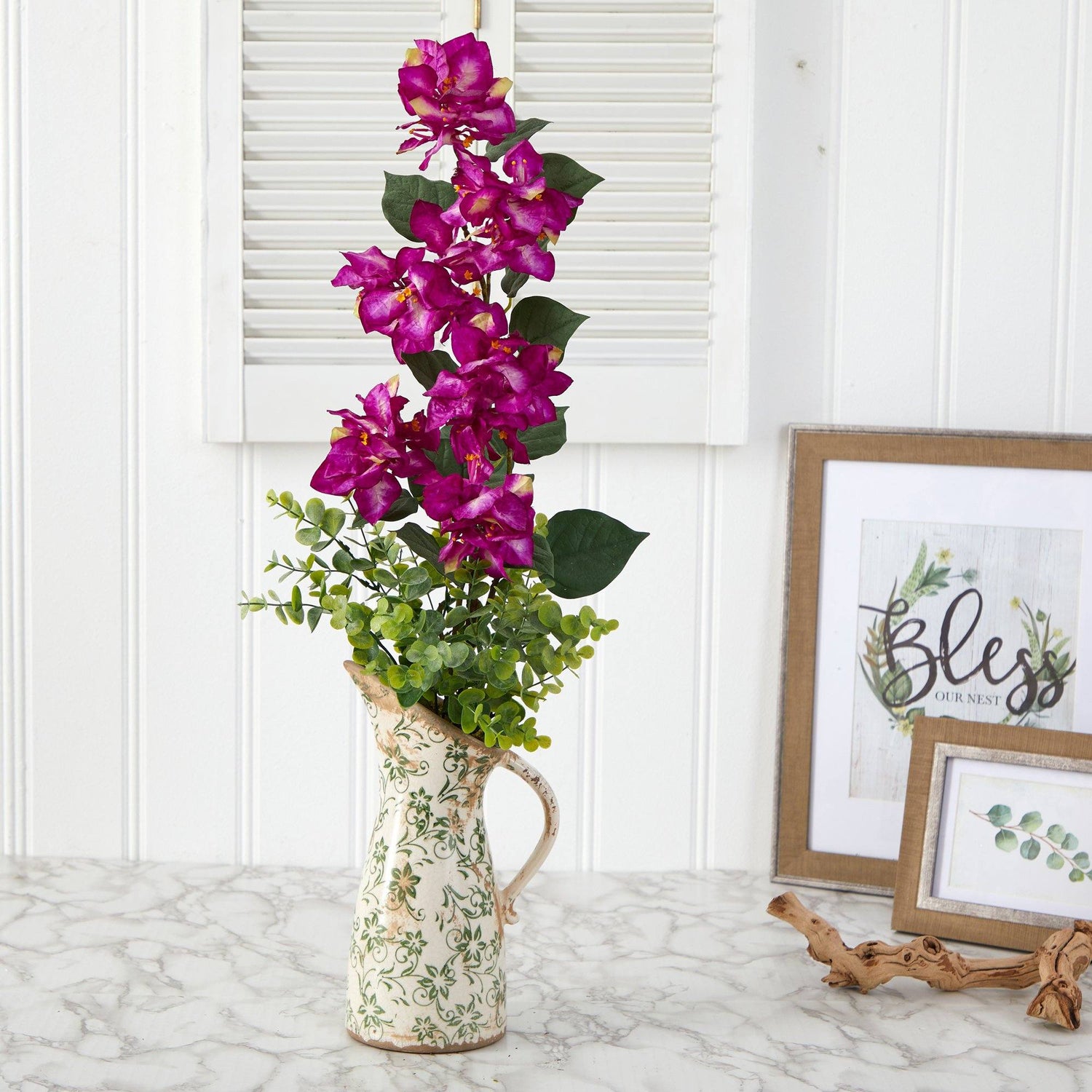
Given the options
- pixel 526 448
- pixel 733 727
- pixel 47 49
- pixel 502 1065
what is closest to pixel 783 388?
pixel 733 727

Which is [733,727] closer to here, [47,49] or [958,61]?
[958,61]

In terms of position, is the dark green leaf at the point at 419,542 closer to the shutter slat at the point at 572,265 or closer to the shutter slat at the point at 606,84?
the shutter slat at the point at 572,265

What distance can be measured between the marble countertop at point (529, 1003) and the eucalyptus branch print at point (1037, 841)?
4.5 inches

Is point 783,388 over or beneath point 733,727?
over

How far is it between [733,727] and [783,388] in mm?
346

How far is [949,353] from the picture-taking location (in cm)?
110

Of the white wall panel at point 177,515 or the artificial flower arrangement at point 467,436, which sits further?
the white wall panel at point 177,515

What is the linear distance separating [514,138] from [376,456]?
20 cm

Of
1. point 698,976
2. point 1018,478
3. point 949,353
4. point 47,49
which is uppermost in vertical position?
point 47,49

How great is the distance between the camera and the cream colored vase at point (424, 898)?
713mm

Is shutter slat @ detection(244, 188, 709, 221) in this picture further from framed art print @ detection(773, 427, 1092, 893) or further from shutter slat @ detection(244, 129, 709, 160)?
framed art print @ detection(773, 427, 1092, 893)

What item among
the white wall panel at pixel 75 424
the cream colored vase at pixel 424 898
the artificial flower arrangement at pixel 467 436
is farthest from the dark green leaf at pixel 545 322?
the white wall panel at pixel 75 424

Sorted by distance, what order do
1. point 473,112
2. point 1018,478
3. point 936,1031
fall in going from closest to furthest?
point 473,112
point 936,1031
point 1018,478

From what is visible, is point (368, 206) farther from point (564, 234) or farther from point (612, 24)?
point (612, 24)
